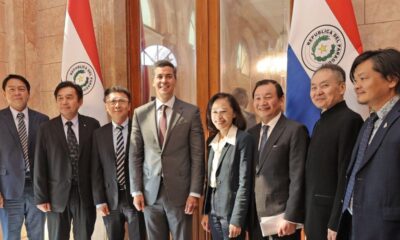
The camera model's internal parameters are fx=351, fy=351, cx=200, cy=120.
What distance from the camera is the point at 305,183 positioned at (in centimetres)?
212

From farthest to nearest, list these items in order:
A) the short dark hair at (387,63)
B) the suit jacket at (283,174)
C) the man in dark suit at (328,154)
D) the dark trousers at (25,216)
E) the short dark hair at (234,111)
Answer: the dark trousers at (25,216), the short dark hair at (234,111), the suit jacket at (283,174), the man in dark suit at (328,154), the short dark hair at (387,63)

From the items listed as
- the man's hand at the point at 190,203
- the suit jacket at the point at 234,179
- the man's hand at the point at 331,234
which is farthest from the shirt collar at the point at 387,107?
the man's hand at the point at 190,203

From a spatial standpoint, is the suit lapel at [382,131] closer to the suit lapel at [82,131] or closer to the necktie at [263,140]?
the necktie at [263,140]

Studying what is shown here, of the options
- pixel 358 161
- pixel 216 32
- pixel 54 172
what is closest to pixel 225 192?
pixel 358 161

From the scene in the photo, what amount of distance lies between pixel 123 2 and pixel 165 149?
205 centimetres

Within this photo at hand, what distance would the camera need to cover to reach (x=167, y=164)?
254cm

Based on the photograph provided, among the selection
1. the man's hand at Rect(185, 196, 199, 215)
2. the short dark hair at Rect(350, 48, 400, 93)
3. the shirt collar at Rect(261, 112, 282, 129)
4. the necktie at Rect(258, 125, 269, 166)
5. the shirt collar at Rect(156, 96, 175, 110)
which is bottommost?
the man's hand at Rect(185, 196, 199, 215)

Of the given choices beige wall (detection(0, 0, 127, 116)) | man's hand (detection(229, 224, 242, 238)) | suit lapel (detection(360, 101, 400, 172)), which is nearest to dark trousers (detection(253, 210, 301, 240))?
man's hand (detection(229, 224, 242, 238))

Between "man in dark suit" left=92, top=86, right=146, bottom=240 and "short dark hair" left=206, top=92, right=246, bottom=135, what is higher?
"short dark hair" left=206, top=92, right=246, bottom=135

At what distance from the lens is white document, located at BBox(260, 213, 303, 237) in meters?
2.17

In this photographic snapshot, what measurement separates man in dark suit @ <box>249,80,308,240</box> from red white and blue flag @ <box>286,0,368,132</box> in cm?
52

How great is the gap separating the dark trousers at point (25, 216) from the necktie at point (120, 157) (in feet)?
2.93

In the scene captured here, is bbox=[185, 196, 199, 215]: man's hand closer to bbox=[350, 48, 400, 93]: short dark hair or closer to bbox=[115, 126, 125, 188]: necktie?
bbox=[115, 126, 125, 188]: necktie

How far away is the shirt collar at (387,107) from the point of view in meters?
1.66
